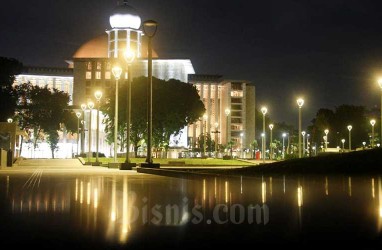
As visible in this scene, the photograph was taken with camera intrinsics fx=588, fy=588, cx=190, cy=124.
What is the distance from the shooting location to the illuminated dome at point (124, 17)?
502ft

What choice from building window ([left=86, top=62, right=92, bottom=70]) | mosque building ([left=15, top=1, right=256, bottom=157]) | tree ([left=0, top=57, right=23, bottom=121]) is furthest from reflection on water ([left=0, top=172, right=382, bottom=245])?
building window ([left=86, top=62, right=92, bottom=70])

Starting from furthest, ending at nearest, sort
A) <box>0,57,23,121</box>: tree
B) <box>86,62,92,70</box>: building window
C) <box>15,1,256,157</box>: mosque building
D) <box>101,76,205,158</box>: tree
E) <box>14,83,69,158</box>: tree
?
<box>86,62,92,70</box>: building window → <box>15,1,256,157</box>: mosque building → <box>14,83,69,158</box>: tree → <box>101,76,205,158</box>: tree → <box>0,57,23,121</box>: tree

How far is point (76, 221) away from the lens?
6395mm

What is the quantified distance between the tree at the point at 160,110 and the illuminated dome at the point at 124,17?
7050cm

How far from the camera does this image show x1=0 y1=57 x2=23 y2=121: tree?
76312 mm

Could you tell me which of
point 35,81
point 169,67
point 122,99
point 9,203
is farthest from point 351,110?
point 9,203

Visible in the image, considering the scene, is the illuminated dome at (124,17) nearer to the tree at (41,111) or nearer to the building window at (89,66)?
the building window at (89,66)

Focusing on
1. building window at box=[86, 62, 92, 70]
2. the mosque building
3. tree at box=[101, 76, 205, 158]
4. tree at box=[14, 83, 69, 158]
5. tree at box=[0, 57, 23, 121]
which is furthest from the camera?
building window at box=[86, 62, 92, 70]


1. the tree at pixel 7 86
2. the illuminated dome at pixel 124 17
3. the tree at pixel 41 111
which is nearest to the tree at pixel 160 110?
the tree at pixel 7 86

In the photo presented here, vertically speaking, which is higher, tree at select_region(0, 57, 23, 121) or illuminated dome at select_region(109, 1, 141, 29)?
illuminated dome at select_region(109, 1, 141, 29)

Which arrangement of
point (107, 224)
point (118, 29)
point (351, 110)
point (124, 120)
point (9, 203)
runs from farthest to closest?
Result: point (118, 29)
point (351, 110)
point (124, 120)
point (9, 203)
point (107, 224)

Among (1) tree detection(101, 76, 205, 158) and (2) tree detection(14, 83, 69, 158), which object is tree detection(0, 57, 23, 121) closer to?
(1) tree detection(101, 76, 205, 158)

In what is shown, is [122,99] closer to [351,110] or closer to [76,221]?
[351,110]

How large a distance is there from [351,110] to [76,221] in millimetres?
127201
